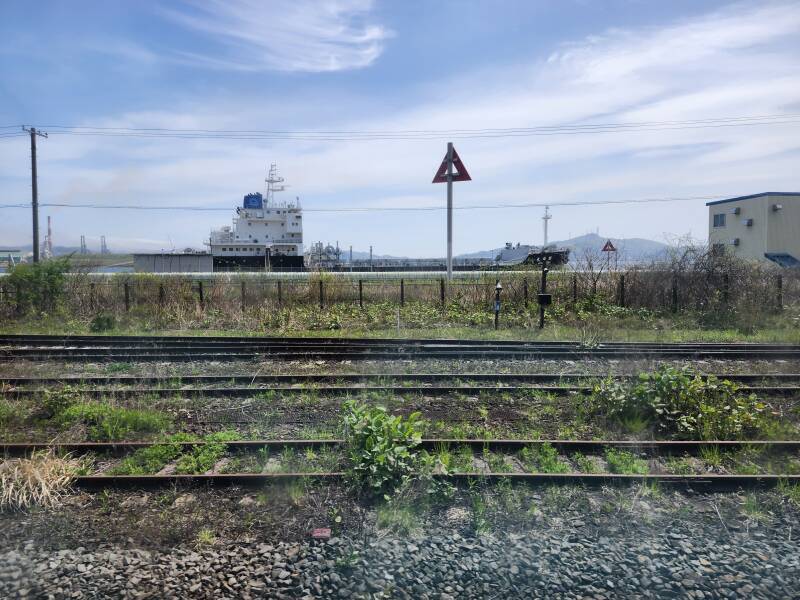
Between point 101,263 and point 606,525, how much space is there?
25.6m

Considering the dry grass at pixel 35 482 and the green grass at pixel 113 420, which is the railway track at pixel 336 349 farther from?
the dry grass at pixel 35 482

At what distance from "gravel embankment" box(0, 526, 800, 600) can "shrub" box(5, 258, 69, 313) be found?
19.6 m

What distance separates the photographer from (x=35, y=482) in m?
5.48

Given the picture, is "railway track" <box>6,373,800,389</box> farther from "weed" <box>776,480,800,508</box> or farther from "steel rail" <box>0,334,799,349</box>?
"weed" <box>776,480,800,508</box>

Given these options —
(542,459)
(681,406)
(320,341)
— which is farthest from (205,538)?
(320,341)

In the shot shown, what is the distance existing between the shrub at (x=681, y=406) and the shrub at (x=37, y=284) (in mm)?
21162

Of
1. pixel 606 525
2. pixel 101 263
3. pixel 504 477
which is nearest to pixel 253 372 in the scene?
pixel 504 477

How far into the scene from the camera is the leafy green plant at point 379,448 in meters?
5.39

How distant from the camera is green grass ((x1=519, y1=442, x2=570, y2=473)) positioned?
20.1 ft

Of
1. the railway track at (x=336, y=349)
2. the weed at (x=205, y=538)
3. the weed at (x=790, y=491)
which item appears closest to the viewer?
the weed at (x=205, y=538)

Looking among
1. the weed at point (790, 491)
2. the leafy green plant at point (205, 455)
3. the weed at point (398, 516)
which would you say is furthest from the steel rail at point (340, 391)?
the weed at point (398, 516)

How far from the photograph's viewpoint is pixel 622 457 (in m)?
6.46

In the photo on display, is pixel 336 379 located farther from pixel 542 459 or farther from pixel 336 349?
pixel 542 459

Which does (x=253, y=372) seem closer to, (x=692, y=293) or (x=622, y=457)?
(x=622, y=457)
